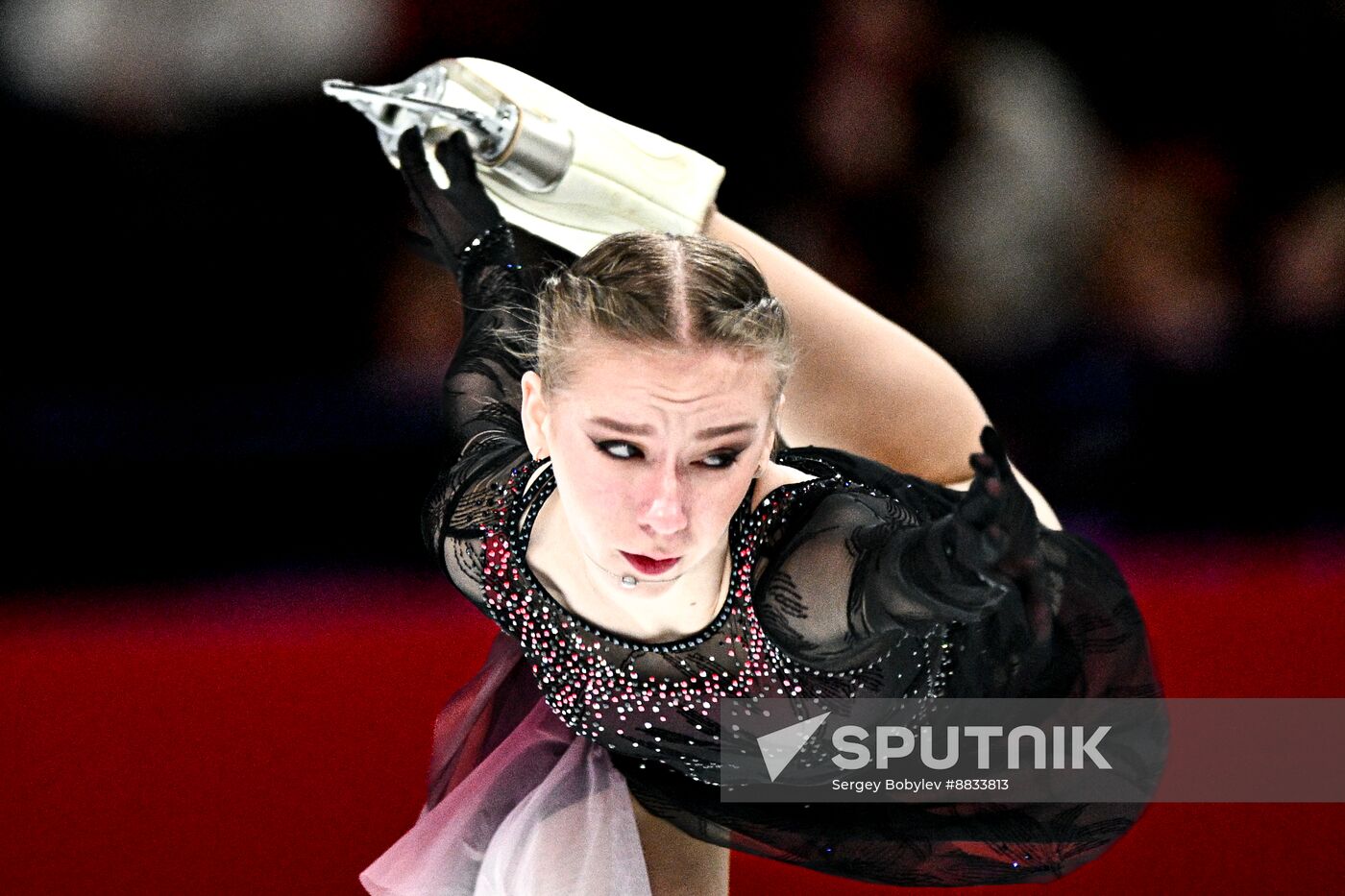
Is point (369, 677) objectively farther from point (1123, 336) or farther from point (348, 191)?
point (1123, 336)

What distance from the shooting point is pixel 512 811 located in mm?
1382

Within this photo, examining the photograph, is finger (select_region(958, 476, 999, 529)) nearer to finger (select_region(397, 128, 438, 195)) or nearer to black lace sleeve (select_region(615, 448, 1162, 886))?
black lace sleeve (select_region(615, 448, 1162, 886))

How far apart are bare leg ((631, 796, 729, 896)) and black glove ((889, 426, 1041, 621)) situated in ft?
1.71

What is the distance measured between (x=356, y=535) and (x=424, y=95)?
→ 1.03 meters

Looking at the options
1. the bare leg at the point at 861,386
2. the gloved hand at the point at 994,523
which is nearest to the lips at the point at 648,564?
the gloved hand at the point at 994,523

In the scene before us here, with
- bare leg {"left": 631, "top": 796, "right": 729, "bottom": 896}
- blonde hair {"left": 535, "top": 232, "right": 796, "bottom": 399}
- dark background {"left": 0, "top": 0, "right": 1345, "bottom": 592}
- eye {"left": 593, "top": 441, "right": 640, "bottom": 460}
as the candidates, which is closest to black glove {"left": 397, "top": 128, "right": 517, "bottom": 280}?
blonde hair {"left": 535, "top": 232, "right": 796, "bottom": 399}

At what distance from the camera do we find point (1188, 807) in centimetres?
179

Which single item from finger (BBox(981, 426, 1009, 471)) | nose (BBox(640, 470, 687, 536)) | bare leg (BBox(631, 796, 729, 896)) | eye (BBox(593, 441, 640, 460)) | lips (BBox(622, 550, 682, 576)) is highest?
finger (BBox(981, 426, 1009, 471))

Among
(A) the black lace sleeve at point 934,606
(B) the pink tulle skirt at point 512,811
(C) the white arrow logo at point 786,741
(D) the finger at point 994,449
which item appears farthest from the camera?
(B) the pink tulle skirt at point 512,811

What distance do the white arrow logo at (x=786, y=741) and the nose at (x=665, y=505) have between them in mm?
285

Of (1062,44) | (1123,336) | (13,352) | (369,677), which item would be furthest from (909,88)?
(13,352)

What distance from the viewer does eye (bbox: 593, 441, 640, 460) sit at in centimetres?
101

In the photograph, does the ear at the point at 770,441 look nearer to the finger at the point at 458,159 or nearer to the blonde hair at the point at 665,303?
the blonde hair at the point at 665,303

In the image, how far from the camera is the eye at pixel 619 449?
101 cm
